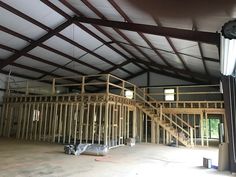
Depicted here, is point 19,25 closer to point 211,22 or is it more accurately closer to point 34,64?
point 34,64

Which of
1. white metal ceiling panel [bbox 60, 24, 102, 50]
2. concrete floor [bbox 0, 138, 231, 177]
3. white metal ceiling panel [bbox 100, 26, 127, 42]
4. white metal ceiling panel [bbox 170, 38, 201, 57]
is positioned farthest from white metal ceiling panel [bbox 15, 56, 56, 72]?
white metal ceiling panel [bbox 170, 38, 201, 57]

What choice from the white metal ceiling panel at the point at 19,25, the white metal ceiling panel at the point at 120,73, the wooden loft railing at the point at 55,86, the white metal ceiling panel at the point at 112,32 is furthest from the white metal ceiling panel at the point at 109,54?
the white metal ceiling panel at the point at 19,25

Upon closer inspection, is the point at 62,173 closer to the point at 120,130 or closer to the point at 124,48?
the point at 120,130

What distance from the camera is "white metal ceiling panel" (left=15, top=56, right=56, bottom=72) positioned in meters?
13.5

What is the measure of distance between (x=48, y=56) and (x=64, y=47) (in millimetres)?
1402

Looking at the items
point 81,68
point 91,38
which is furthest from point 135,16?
point 81,68

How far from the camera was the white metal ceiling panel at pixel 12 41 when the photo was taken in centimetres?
1075

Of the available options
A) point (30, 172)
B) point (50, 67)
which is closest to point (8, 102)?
point (50, 67)

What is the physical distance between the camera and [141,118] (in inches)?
569

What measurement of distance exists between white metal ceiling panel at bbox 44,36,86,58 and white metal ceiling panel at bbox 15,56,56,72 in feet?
6.67

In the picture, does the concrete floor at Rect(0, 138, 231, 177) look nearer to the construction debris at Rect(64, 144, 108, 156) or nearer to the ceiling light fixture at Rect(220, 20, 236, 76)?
the construction debris at Rect(64, 144, 108, 156)

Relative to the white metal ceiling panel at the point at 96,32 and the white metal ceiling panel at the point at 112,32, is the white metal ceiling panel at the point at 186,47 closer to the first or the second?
the white metal ceiling panel at the point at 112,32

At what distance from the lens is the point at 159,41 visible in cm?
1009

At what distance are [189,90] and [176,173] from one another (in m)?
13.3
